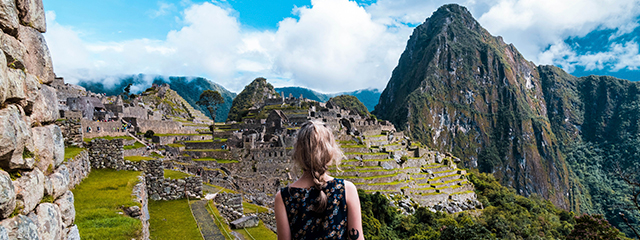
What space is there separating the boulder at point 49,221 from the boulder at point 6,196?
26.0 inches

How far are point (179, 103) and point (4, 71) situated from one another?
70.2 meters

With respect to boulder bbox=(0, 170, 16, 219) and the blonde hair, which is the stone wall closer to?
boulder bbox=(0, 170, 16, 219)

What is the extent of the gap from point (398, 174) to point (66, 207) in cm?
3583

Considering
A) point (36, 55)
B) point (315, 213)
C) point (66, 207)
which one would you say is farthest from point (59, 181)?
point (315, 213)

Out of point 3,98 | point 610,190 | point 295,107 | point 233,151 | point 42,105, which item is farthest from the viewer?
point 610,190

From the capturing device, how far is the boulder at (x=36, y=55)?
3602 millimetres

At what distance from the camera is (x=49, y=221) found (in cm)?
354

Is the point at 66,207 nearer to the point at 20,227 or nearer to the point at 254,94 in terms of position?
the point at 20,227

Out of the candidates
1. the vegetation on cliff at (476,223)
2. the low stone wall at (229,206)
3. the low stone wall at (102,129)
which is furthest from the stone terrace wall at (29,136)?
the low stone wall at (102,129)

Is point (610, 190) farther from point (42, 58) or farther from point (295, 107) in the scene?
point (42, 58)

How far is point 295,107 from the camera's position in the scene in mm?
59719

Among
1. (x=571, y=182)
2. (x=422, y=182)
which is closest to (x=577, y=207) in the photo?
(x=571, y=182)

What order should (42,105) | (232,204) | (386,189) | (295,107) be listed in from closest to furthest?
(42,105), (232,204), (386,189), (295,107)

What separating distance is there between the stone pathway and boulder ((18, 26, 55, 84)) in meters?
8.07
